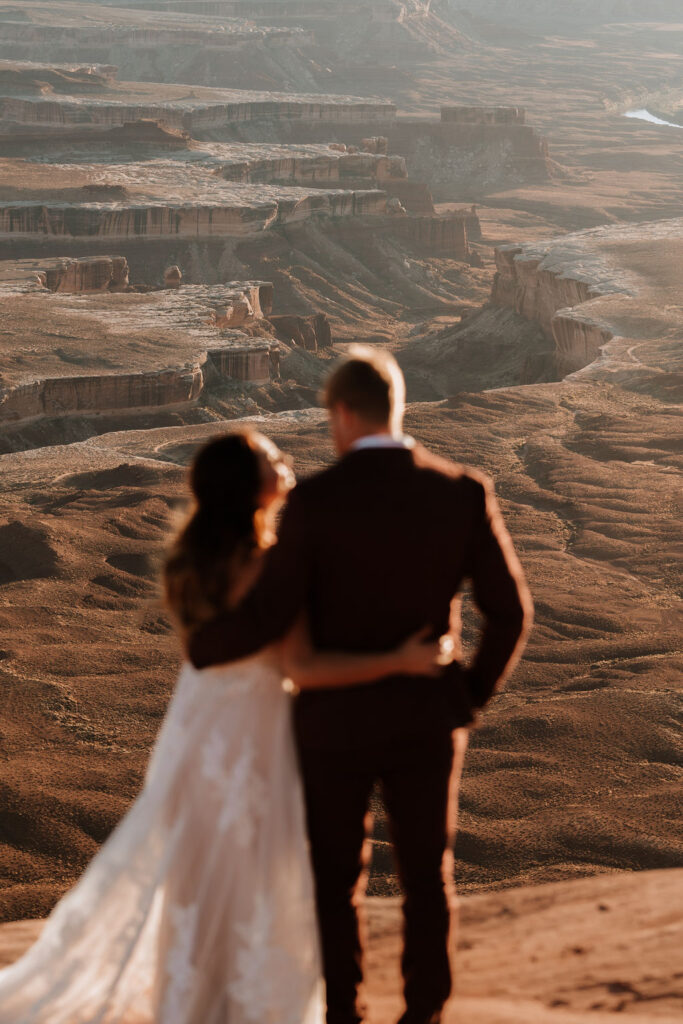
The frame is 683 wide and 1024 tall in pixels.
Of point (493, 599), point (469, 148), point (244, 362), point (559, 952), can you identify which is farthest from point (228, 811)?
point (469, 148)

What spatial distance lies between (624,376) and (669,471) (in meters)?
5.30

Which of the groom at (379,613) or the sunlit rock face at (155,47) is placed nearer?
the groom at (379,613)

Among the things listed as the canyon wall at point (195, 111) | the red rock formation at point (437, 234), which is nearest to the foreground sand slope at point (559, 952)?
the red rock formation at point (437, 234)

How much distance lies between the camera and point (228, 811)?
2.96m

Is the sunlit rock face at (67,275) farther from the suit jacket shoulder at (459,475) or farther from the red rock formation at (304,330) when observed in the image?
the suit jacket shoulder at (459,475)

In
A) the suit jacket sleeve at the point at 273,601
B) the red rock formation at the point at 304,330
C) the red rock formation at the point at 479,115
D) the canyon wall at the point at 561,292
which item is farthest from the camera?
the red rock formation at the point at 479,115

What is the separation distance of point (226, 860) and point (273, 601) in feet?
2.22

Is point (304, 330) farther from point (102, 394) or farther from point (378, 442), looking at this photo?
point (378, 442)

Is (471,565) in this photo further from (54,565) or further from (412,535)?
(54,565)

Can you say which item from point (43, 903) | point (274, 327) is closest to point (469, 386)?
point (274, 327)

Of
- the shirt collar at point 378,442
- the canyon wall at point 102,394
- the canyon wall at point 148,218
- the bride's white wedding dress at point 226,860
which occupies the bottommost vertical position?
the canyon wall at point 102,394

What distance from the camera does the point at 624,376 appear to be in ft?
65.0

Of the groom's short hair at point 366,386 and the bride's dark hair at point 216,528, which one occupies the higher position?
the groom's short hair at point 366,386

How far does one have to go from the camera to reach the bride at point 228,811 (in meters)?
2.81
